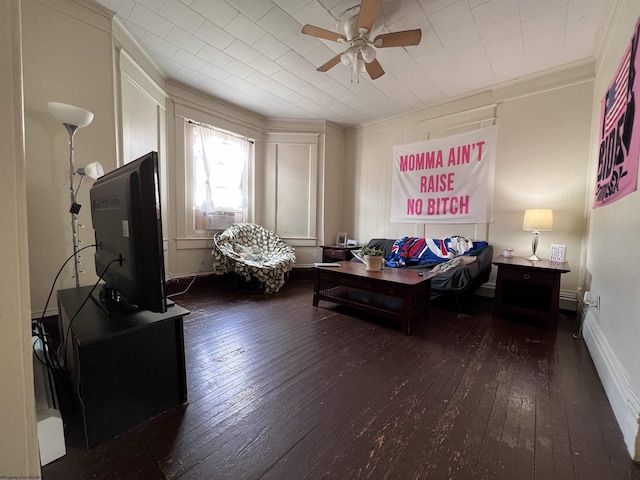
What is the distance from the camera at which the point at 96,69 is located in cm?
219

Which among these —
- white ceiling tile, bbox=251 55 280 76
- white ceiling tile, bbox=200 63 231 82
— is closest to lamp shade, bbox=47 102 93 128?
white ceiling tile, bbox=200 63 231 82

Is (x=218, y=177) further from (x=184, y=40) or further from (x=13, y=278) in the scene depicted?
(x=13, y=278)

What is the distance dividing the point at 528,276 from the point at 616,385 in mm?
1294

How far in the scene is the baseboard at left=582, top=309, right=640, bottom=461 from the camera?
109 cm

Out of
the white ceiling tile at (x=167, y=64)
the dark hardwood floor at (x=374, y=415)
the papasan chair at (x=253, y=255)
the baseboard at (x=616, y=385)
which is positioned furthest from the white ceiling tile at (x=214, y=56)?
the baseboard at (x=616, y=385)

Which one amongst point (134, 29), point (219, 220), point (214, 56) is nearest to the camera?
point (134, 29)

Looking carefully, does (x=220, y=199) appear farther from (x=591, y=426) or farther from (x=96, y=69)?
(x=591, y=426)

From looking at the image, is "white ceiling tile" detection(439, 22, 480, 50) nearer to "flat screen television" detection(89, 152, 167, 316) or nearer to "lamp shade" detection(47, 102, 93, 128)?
"flat screen television" detection(89, 152, 167, 316)

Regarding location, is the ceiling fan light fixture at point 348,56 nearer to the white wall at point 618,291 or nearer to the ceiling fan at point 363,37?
the ceiling fan at point 363,37

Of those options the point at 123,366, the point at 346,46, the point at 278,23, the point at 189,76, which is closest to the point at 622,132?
the point at 346,46

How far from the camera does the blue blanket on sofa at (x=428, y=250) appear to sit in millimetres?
3283

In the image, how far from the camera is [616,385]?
1.32 meters

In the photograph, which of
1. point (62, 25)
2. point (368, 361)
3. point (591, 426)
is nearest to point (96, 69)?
point (62, 25)

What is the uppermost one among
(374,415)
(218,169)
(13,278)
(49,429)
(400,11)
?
(400,11)
